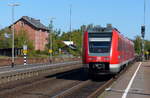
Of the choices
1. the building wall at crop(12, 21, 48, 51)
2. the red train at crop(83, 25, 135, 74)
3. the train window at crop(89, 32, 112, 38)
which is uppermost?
the building wall at crop(12, 21, 48, 51)

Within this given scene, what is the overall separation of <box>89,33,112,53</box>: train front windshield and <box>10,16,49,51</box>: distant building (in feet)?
289

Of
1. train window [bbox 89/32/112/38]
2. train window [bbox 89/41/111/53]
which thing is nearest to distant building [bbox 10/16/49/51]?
train window [bbox 89/32/112/38]

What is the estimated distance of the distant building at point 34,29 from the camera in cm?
11468

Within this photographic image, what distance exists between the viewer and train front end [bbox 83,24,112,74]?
24.6m

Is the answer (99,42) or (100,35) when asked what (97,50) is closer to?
(99,42)

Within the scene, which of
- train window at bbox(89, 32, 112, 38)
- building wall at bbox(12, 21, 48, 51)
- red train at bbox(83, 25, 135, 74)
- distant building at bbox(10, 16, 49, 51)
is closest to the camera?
red train at bbox(83, 25, 135, 74)

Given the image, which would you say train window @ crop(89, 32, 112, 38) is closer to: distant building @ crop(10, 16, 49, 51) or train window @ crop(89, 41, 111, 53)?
train window @ crop(89, 41, 111, 53)

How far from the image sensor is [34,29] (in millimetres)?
114875

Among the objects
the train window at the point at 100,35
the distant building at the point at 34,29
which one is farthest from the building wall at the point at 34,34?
the train window at the point at 100,35

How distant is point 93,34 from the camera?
2545cm

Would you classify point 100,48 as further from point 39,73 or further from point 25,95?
point 39,73

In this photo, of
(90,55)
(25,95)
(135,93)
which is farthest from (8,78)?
(135,93)

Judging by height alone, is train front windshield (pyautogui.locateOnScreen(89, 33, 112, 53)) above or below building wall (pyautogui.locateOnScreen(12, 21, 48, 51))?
below

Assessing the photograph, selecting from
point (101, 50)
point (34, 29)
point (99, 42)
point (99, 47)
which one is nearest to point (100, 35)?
point (99, 42)
